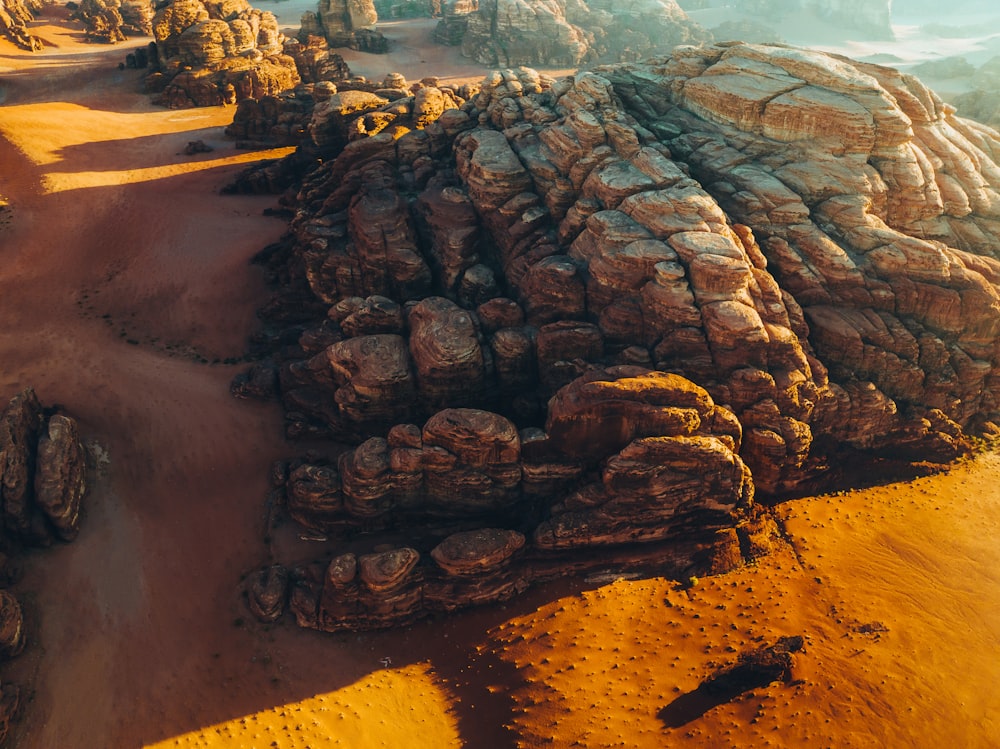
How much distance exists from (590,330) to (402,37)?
94.7m

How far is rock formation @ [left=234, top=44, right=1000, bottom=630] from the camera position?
25.0m

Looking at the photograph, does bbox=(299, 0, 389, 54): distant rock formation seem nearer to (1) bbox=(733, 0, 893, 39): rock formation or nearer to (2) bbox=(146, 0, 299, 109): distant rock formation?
(2) bbox=(146, 0, 299, 109): distant rock formation

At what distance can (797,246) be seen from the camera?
29.7 m

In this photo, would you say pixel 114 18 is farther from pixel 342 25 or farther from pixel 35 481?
pixel 35 481

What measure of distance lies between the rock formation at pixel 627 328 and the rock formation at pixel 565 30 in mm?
65644

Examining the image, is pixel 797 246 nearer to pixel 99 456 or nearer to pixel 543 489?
pixel 543 489

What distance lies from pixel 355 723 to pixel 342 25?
100235 mm

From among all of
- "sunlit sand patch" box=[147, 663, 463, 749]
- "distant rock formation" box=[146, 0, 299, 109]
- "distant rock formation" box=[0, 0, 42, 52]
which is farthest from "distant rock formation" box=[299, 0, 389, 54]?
"sunlit sand patch" box=[147, 663, 463, 749]

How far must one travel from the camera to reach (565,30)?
311 ft

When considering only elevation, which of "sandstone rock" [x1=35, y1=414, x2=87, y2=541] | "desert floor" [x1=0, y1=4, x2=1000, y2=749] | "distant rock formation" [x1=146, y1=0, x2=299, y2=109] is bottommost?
"desert floor" [x1=0, y1=4, x2=1000, y2=749]

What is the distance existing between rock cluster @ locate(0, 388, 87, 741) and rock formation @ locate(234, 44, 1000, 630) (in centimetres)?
854

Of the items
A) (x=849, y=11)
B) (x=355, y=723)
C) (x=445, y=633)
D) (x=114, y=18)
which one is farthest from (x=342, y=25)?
(x=849, y=11)

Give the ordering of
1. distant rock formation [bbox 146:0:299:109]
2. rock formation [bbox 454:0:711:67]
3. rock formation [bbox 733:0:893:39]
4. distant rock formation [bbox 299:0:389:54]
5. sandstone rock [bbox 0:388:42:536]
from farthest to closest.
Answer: rock formation [bbox 733:0:893:39]
rock formation [bbox 454:0:711:67]
distant rock formation [bbox 299:0:389:54]
distant rock formation [bbox 146:0:299:109]
sandstone rock [bbox 0:388:42:536]

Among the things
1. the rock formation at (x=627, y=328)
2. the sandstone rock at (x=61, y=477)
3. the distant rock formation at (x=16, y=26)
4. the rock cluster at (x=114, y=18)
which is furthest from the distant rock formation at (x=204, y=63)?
the sandstone rock at (x=61, y=477)
